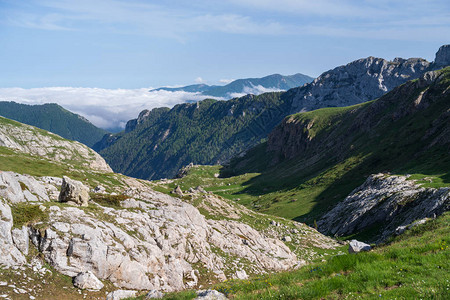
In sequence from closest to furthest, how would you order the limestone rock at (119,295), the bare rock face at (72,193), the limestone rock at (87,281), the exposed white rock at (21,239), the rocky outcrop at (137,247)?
1. the limestone rock at (119,295)
2. the limestone rock at (87,281)
3. the exposed white rock at (21,239)
4. the rocky outcrop at (137,247)
5. the bare rock face at (72,193)

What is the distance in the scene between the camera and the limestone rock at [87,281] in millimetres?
25484

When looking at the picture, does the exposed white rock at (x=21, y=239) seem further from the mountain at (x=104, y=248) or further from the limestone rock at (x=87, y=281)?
the limestone rock at (x=87, y=281)

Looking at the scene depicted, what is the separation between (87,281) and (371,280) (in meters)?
24.1

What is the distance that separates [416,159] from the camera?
13175 centimetres

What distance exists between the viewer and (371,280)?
1170 cm

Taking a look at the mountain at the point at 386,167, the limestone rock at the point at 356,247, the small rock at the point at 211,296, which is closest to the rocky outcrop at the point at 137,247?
the limestone rock at the point at 356,247

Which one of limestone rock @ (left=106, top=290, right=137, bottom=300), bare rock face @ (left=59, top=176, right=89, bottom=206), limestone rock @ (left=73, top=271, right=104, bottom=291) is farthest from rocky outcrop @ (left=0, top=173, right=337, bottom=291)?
limestone rock @ (left=106, top=290, right=137, bottom=300)

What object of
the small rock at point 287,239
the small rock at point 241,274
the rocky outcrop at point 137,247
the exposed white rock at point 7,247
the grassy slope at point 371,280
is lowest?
the small rock at point 287,239

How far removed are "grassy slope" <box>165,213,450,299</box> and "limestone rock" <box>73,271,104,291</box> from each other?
1459 cm

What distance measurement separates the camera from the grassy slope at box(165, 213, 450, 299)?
1054 centimetres

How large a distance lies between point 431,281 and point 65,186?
43.4 metres

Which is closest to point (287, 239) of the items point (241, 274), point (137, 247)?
point (241, 274)

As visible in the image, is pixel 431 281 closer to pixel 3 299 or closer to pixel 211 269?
pixel 3 299

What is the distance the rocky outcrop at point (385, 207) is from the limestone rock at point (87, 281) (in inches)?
2391
